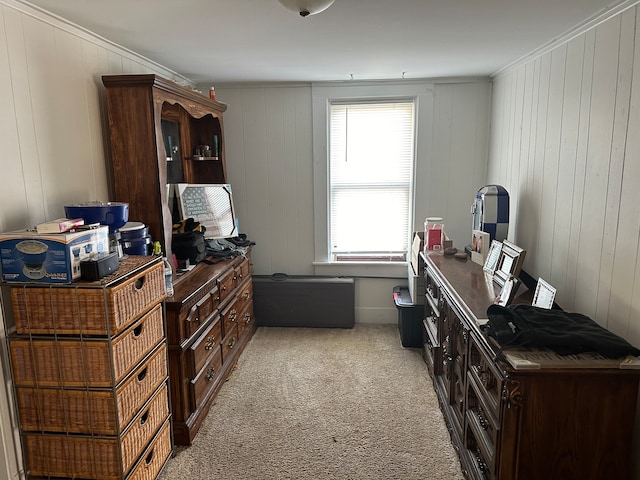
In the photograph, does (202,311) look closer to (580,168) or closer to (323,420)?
(323,420)

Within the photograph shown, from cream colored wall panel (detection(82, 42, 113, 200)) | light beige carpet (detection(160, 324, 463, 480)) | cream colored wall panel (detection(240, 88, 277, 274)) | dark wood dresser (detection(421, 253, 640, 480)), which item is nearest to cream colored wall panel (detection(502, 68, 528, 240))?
light beige carpet (detection(160, 324, 463, 480))

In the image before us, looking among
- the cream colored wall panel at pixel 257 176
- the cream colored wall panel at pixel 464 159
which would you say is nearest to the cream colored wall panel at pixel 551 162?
the cream colored wall panel at pixel 464 159

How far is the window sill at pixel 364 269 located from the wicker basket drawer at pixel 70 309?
100.0 inches

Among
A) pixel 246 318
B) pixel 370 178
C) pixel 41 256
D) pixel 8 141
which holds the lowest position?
pixel 246 318

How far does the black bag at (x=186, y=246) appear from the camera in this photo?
296cm

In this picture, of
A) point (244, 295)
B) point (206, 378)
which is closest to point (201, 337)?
point (206, 378)

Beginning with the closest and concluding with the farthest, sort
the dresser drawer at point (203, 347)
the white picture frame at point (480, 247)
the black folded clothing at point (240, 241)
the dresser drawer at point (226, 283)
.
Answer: the dresser drawer at point (203, 347) → the white picture frame at point (480, 247) → the dresser drawer at point (226, 283) → the black folded clothing at point (240, 241)

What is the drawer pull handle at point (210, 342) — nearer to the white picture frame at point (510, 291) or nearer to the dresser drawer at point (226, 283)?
the dresser drawer at point (226, 283)

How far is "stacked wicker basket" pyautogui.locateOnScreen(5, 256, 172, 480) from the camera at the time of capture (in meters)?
1.72

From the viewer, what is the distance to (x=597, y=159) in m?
2.01

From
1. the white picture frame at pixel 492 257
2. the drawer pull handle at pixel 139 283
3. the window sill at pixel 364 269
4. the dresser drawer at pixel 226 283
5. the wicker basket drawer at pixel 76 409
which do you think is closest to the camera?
the wicker basket drawer at pixel 76 409

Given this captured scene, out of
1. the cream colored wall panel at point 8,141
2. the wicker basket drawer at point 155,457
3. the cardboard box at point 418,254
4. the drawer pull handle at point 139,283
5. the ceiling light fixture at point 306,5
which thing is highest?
the ceiling light fixture at point 306,5

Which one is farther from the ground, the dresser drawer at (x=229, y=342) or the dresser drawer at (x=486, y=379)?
the dresser drawer at (x=486, y=379)

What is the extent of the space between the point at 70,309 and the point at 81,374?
0.27 meters
